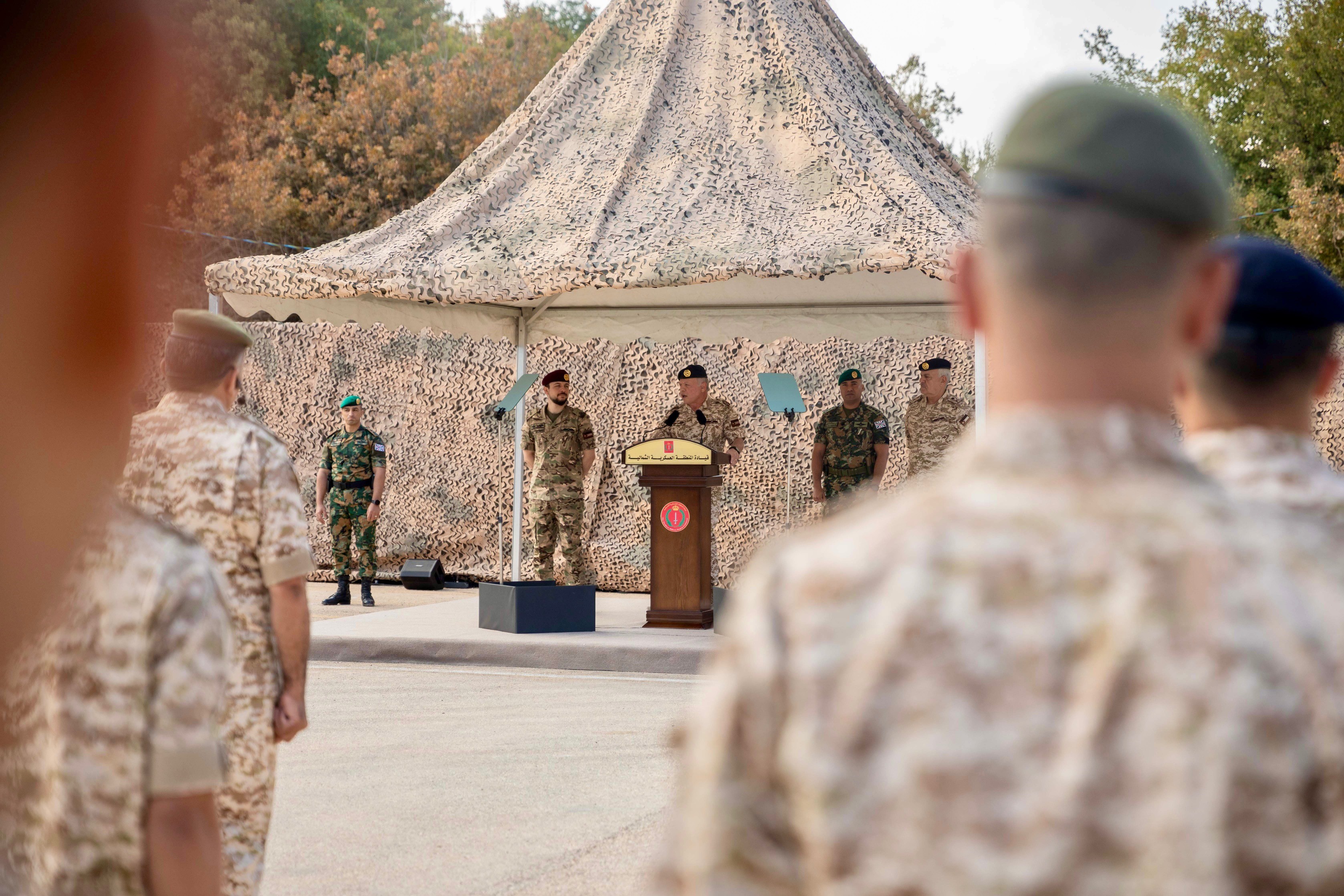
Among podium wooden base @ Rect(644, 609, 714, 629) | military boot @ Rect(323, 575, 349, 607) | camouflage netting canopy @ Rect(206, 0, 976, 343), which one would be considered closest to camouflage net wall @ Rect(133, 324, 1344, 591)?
military boot @ Rect(323, 575, 349, 607)

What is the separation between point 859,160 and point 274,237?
18197 millimetres

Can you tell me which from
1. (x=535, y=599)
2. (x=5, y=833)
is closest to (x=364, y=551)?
(x=535, y=599)

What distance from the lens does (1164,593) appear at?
0.90 m

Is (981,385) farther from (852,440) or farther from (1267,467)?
(1267,467)

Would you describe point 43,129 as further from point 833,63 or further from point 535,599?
point 833,63

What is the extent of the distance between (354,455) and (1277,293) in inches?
387

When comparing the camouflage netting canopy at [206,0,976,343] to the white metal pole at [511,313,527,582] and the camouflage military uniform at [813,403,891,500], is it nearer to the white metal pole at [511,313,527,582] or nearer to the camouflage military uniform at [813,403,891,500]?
the white metal pole at [511,313,527,582]

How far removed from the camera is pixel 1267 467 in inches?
71.9

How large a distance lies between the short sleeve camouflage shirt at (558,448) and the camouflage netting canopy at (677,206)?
627mm

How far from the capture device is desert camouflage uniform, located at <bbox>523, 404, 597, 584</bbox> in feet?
32.3

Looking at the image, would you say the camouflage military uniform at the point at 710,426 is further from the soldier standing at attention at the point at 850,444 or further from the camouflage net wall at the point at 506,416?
the camouflage net wall at the point at 506,416

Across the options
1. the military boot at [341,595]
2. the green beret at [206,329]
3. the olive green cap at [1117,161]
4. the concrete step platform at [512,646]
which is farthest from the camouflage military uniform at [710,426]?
the olive green cap at [1117,161]

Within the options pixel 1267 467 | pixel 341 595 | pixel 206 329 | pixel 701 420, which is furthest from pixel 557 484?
pixel 1267 467

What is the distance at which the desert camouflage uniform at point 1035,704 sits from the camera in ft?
2.91
